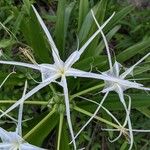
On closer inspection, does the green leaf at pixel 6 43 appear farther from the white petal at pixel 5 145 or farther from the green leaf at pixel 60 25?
the white petal at pixel 5 145

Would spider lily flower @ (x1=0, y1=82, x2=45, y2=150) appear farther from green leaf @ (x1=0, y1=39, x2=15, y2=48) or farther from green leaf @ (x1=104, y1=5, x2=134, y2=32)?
green leaf @ (x1=104, y1=5, x2=134, y2=32)

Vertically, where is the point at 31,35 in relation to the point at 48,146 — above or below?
above

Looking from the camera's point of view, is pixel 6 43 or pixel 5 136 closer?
pixel 5 136

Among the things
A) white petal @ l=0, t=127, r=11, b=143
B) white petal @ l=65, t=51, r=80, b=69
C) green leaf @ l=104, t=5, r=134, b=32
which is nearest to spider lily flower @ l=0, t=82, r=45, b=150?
white petal @ l=0, t=127, r=11, b=143

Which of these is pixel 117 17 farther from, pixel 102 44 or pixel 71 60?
pixel 71 60

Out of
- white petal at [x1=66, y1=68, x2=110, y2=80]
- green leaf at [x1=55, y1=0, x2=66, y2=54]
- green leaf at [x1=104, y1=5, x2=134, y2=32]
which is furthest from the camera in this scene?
green leaf at [x1=104, y1=5, x2=134, y2=32]

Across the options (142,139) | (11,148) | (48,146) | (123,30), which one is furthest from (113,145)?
(11,148)

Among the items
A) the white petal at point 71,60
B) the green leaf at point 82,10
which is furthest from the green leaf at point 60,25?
the white petal at point 71,60

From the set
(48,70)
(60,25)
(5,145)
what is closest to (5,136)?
(5,145)

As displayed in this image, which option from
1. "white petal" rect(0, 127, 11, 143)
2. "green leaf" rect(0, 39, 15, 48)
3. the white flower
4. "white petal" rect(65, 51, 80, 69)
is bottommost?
the white flower

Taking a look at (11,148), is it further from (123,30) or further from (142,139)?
(123,30)

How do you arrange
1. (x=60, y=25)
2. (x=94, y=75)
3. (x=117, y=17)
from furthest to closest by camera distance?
(x=117, y=17) < (x=60, y=25) < (x=94, y=75)
